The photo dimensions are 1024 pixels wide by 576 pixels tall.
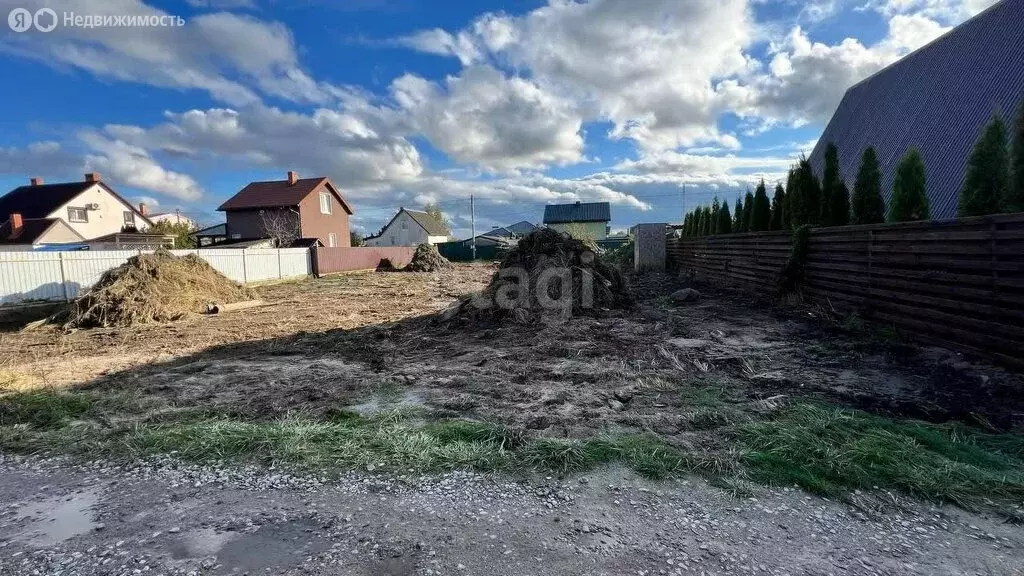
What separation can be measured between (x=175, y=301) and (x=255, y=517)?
10.9 m

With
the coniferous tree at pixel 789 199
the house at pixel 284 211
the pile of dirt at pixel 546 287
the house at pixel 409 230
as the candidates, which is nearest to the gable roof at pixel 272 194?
the house at pixel 284 211

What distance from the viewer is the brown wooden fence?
4.38 m

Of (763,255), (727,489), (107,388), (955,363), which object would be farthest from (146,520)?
(763,255)

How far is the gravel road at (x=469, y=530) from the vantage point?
2.06 m

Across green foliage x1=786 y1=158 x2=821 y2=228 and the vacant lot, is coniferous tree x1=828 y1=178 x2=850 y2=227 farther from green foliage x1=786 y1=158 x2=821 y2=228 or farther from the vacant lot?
the vacant lot

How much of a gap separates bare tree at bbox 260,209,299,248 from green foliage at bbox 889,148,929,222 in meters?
30.2

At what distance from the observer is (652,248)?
1944 cm

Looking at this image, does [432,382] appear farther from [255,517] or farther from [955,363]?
[955,363]

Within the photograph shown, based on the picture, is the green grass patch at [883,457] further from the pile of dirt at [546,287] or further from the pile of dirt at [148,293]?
the pile of dirt at [148,293]

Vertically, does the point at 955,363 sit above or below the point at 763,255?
below

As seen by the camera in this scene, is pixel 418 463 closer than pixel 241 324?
Yes

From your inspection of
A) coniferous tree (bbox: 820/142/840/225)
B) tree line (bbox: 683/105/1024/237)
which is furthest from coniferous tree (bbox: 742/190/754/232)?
coniferous tree (bbox: 820/142/840/225)

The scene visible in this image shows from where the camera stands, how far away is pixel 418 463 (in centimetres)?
304

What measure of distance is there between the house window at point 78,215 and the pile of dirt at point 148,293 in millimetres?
26914
